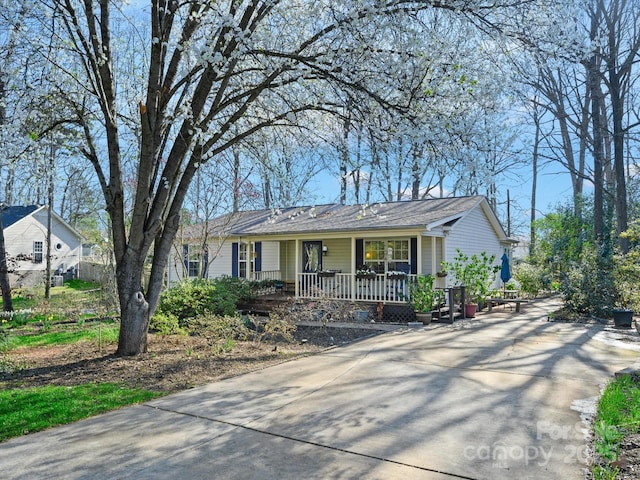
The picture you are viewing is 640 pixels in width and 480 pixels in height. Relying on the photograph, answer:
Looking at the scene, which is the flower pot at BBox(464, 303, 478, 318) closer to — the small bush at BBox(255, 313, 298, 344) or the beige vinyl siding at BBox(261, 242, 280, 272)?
the small bush at BBox(255, 313, 298, 344)

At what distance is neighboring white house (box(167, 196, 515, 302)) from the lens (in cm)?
1405

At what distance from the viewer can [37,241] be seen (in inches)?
1184

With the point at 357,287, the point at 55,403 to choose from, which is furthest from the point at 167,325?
the point at 357,287

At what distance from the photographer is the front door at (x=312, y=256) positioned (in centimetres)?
1734

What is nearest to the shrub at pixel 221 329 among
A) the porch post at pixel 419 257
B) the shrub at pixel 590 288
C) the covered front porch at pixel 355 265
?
the covered front porch at pixel 355 265

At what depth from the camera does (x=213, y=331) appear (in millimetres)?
8953

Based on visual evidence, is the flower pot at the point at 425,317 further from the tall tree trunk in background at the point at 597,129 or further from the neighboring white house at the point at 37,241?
the neighboring white house at the point at 37,241

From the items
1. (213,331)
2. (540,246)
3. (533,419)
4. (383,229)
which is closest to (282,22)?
(213,331)

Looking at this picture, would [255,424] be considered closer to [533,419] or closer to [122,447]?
[122,447]

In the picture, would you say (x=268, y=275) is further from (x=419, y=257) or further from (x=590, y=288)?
(x=590, y=288)

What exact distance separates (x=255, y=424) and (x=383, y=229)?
31.9 ft

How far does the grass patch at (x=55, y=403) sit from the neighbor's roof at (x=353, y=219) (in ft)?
24.5

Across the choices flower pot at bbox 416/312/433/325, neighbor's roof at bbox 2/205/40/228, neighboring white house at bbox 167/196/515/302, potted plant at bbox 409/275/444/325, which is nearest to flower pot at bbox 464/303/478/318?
neighboring white house at bbox 167/196/515/302

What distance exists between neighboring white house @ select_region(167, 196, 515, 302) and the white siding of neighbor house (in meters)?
0.04
